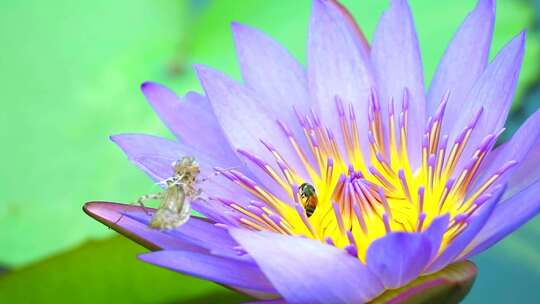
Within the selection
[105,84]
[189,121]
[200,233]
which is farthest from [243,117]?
[105,84]

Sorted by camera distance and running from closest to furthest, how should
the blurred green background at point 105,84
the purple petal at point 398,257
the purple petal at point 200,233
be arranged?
the purple petal at point 398,257
the purple petal at point 200,233
the blurred green background at point 105,84

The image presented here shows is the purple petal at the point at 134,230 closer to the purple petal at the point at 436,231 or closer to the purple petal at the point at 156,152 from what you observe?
the purple petal at the point at 156,152

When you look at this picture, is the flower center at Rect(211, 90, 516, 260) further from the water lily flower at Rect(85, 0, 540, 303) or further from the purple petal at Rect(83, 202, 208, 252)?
the purple petal at Rect(83, 202, 208, 252)

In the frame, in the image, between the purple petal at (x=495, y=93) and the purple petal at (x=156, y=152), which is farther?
the purple petal at (x=156, y=152)

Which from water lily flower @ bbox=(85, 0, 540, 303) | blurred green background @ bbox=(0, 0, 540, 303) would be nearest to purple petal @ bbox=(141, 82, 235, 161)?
water lily flower @ bbox=(85, 0, 540, 303)

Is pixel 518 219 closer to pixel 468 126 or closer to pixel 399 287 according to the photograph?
pixel 399 287

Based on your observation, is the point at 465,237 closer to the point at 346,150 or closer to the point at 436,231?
the point at 436,231

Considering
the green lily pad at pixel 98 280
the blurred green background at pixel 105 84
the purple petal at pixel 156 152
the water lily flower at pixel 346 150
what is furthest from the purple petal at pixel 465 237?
the blurred green background at pixel 105 84

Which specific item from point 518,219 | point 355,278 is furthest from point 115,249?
point 518,219
